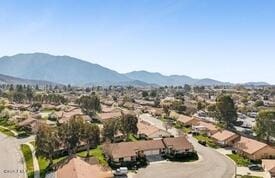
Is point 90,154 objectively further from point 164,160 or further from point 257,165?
point 257,165

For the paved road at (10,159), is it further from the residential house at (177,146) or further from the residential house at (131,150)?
the residential house at (177,146)

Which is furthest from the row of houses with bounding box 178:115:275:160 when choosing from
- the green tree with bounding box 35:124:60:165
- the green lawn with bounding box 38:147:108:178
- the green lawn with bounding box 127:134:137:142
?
the green tree with bounding box 35:124:60:165

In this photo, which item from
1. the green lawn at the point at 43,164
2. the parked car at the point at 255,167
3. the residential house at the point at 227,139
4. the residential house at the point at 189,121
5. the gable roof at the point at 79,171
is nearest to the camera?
the gable roof at the point at 79,171

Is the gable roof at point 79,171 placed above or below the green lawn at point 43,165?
above

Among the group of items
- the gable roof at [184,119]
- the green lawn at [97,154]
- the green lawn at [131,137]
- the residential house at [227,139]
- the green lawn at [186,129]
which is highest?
the gable roof at [184,119]

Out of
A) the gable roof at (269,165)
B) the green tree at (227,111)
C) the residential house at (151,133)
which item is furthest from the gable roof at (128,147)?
the green tree at (227,111)

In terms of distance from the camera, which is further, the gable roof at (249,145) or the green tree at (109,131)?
the green tree at (109,131)

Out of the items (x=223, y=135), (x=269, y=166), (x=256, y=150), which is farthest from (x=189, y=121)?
(x=269, y=166)

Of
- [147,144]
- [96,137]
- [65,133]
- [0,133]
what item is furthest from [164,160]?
[0,133]
